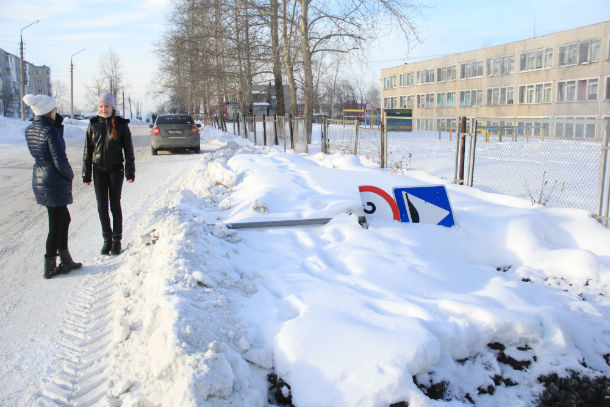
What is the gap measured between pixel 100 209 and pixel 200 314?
9.05 ft

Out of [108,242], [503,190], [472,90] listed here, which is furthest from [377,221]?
[472,90]

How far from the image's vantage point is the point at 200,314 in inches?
123

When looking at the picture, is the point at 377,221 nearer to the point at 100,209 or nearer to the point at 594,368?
the point at 594,368

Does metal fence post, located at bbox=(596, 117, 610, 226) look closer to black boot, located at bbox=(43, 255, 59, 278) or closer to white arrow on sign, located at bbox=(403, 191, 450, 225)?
white arrow on sign, located at bbox=(403, 191, 450, 225)

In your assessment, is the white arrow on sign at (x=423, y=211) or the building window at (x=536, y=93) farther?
the building window at (x=536, y=93)

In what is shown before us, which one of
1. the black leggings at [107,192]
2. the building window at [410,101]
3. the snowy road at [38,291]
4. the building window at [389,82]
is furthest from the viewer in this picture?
the building window at [389,82]

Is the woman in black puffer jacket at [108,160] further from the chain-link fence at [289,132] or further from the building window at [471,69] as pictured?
the building window at [471,69]

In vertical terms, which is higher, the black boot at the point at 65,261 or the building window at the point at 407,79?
the building window at the point at 407,79

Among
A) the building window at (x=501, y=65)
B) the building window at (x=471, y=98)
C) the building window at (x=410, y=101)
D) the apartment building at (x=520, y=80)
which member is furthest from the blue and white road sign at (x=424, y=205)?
the building window at (x=410, y=101)

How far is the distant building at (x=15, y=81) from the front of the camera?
73787mm

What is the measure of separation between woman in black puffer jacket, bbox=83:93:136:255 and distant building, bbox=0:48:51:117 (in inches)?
2427

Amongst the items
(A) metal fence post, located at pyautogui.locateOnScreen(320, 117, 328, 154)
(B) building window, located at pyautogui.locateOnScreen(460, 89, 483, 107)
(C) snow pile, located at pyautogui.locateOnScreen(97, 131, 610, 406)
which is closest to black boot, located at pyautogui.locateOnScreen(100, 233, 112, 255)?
(C) snow pile, located at pyautogui.locateOnScreen(97, 131, 610, 406)

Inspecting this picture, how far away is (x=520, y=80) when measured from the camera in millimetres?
42562

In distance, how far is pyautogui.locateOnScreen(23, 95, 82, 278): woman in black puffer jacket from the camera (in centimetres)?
452
